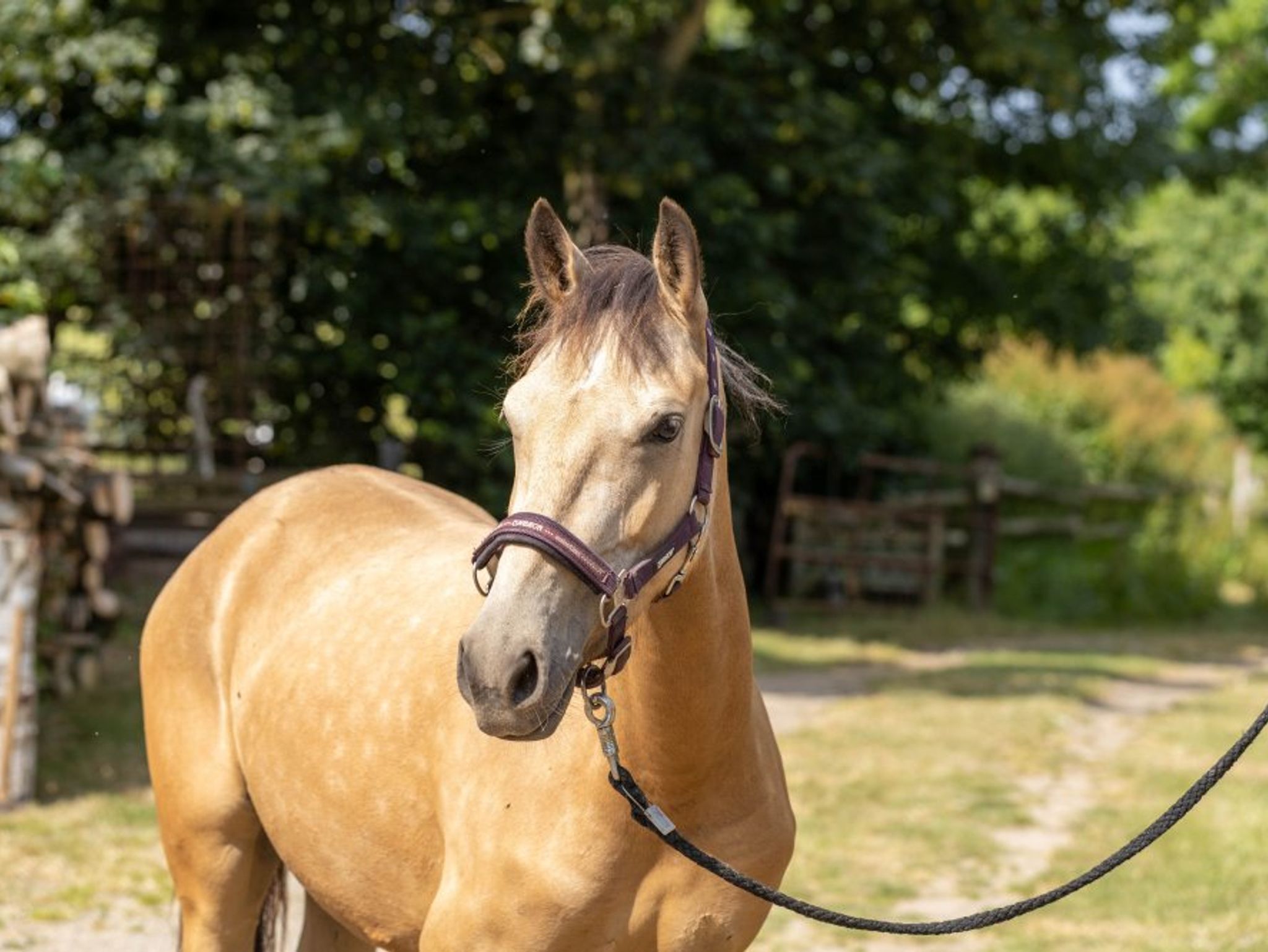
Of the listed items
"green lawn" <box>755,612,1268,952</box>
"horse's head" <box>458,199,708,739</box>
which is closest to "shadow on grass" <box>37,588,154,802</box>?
"green lawn" <box>755,612,1268,952</box>

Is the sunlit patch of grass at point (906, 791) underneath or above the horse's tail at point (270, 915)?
underneath

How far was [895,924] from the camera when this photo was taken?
3.01 metres

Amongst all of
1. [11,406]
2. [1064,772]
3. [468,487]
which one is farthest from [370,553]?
[468,487]

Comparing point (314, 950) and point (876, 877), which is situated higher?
point (314, 950)

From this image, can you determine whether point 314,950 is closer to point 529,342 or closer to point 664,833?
point 664,833

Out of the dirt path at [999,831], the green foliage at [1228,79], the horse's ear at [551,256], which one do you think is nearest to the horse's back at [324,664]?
the horse's ear at [551,256]

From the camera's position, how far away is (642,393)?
2.45 meters

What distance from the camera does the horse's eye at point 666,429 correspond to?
8.05 feet

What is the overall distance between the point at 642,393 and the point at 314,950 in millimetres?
2104

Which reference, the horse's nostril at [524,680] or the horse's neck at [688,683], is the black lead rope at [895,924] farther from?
the horse's nostril at [524,680]

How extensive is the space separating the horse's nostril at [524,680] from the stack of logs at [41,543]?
5496 mm

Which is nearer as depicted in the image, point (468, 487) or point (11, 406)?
point (11, 406)

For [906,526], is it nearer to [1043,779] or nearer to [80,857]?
[1043,779]

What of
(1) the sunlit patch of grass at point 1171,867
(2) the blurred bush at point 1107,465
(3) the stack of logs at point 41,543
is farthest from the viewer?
(2) the blurred bush at point 1107,465
